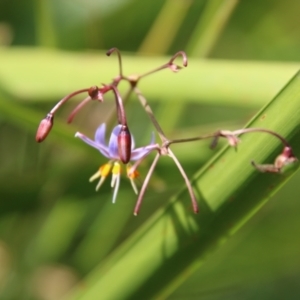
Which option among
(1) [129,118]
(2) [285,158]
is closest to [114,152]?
(2) [285,158]

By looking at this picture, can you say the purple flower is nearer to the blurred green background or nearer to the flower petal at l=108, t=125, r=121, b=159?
the flower petal at l=108, t=125, r=121, b=159

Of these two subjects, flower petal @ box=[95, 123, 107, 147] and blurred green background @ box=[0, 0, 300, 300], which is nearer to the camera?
flower petal @ box=[95, 123, 107, 147]

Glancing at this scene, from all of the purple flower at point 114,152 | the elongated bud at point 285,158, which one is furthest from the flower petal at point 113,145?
the elongated bud at point 285,158

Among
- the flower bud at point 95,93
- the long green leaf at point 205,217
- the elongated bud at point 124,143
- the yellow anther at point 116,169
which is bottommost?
the long green leaf at point 205,217

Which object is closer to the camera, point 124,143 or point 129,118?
point 124,143

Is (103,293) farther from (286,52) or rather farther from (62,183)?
(286,52)

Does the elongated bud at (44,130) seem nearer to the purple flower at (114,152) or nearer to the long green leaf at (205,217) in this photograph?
the purple flower at (114,152)

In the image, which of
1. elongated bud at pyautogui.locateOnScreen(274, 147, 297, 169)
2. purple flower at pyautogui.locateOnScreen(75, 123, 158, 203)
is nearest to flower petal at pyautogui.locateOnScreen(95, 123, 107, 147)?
purple flower at pyautogui.locateOnScreen(75, 123, 158, 203)

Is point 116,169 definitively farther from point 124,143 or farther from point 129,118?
point 129,118

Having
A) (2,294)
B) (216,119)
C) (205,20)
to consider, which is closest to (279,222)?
(216,119)
